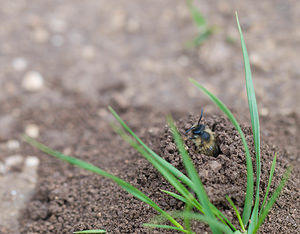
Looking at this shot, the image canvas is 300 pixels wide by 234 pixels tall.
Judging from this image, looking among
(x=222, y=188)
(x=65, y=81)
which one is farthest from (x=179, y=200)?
(x=65, y=81)

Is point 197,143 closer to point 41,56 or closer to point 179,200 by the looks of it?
point 179,200

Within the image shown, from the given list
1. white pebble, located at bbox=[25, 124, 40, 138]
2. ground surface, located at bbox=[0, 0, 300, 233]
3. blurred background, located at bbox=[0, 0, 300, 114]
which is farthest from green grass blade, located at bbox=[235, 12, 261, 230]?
white pebble, located at bbox=[25, 124, 40, 138]

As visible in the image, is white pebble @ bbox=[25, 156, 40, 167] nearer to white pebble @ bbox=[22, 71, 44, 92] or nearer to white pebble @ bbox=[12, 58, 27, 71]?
white pebble @ bbox=[22, 71, 44, 92]

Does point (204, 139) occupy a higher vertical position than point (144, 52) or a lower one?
higher

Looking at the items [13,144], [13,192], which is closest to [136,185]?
[13,192]

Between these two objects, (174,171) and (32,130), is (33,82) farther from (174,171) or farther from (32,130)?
(174,171)

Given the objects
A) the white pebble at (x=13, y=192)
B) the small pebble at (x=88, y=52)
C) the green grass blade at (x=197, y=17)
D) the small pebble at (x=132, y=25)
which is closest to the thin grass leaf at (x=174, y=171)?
the white pebble at (x=13, y=192)
